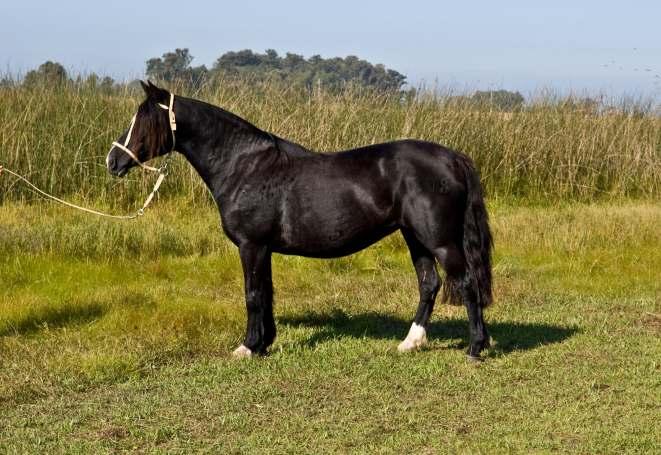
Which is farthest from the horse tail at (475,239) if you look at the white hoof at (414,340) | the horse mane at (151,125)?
the horse mane at (151,125)

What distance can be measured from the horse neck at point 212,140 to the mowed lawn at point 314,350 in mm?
1297

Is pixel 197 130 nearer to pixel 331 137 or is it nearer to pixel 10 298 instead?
pixel 10 298

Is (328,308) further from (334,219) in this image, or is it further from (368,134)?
(368,134)

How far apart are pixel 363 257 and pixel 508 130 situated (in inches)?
196

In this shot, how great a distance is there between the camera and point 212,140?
→ 652 cm

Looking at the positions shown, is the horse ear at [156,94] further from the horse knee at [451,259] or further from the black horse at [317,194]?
the horse knee at [451,259]

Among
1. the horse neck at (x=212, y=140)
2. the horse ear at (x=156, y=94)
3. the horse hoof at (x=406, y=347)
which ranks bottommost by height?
the horse hoof at (x=406, y=347)

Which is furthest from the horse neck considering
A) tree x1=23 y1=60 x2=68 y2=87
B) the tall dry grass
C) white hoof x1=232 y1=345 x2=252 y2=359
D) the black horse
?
tree x1=23 y1=60 x2=68 y2=87

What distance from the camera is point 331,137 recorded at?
13.4m

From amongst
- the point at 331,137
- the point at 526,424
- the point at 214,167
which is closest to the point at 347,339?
the point at 214,167

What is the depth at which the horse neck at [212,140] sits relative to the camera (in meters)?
6.51

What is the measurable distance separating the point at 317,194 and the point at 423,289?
108 centimetres

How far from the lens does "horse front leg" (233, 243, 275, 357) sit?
643cm

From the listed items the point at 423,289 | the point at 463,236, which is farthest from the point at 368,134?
the point at 463,236
